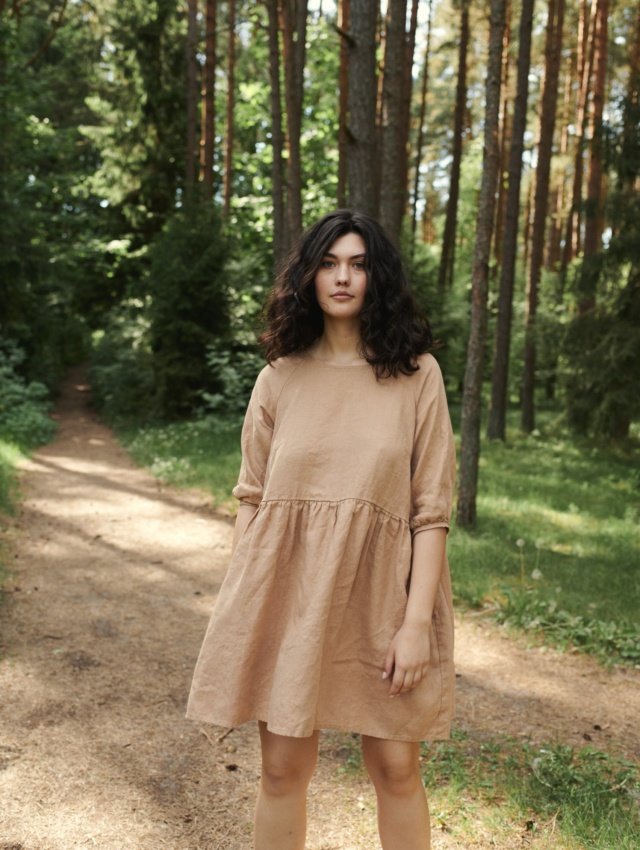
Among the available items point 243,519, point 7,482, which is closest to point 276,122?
point 7,482

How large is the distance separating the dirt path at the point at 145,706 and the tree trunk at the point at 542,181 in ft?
32.1

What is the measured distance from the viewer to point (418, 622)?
6.78ft

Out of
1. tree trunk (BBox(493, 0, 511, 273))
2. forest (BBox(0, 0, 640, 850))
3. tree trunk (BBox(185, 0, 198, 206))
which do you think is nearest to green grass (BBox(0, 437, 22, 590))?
forest (BBox(0, 0, 640, 850))

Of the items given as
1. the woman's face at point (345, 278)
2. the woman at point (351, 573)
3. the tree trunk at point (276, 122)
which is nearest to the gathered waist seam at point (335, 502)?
the woman at point (351, 573)

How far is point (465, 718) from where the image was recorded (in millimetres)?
3988

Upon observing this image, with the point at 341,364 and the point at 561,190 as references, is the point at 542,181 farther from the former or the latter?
the point at 341,364

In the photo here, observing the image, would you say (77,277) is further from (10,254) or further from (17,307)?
(10,254)

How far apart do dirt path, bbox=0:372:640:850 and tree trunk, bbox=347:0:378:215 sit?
3.81 metres

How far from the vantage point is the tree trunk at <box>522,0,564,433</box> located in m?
14.5

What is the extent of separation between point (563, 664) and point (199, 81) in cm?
1748

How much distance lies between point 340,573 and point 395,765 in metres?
0.55

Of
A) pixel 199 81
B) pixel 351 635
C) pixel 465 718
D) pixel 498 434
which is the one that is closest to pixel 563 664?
pixel 465 718

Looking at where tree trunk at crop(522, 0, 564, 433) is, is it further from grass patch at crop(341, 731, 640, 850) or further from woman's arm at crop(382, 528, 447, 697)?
woman's arm at crop(382, 528, 447, 697)

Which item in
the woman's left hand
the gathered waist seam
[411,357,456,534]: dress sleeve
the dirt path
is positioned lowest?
the dirt path
